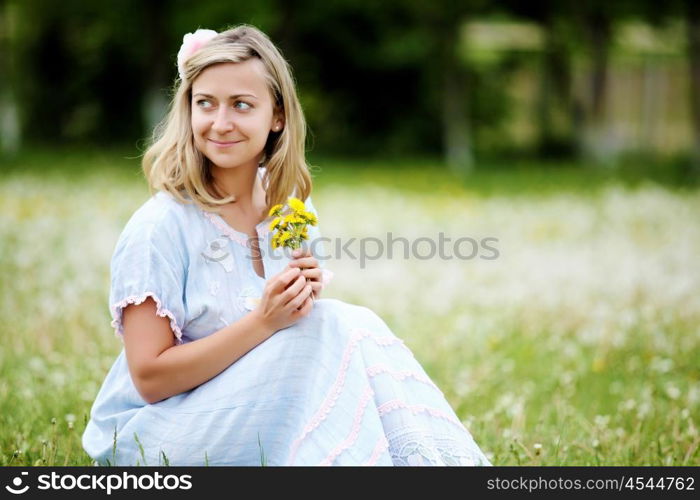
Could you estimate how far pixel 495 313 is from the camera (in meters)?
6.24

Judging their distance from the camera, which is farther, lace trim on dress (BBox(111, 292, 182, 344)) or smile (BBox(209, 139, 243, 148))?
smile (BBox(209, 139, 243, 148))

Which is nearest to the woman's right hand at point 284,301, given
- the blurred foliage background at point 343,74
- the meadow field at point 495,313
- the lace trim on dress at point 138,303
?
the lace trim on dress at point 138,303

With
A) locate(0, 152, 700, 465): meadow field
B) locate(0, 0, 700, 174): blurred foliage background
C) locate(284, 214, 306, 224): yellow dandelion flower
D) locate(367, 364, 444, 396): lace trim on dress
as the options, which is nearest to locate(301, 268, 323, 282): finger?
locate(284, 214, 306, 224): yellow dandelion flower

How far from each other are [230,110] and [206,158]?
0.72 feet

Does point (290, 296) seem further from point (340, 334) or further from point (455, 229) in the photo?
point (455, 229)

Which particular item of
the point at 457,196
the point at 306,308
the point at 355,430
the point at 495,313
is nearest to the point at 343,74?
the point at 457,196

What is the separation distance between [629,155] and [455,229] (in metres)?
12.5

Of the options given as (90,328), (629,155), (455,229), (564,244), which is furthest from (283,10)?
(90,328)

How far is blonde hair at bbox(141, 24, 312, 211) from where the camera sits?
2764 mm

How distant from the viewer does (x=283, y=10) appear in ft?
65.2

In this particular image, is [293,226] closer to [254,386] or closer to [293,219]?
[293,219]

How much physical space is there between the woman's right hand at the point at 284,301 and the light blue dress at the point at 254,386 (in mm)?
45

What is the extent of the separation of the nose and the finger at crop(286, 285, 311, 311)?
61 cm

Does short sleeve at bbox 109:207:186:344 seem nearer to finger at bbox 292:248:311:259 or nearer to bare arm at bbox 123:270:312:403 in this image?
bare arm at bbox 123:270:312:403
